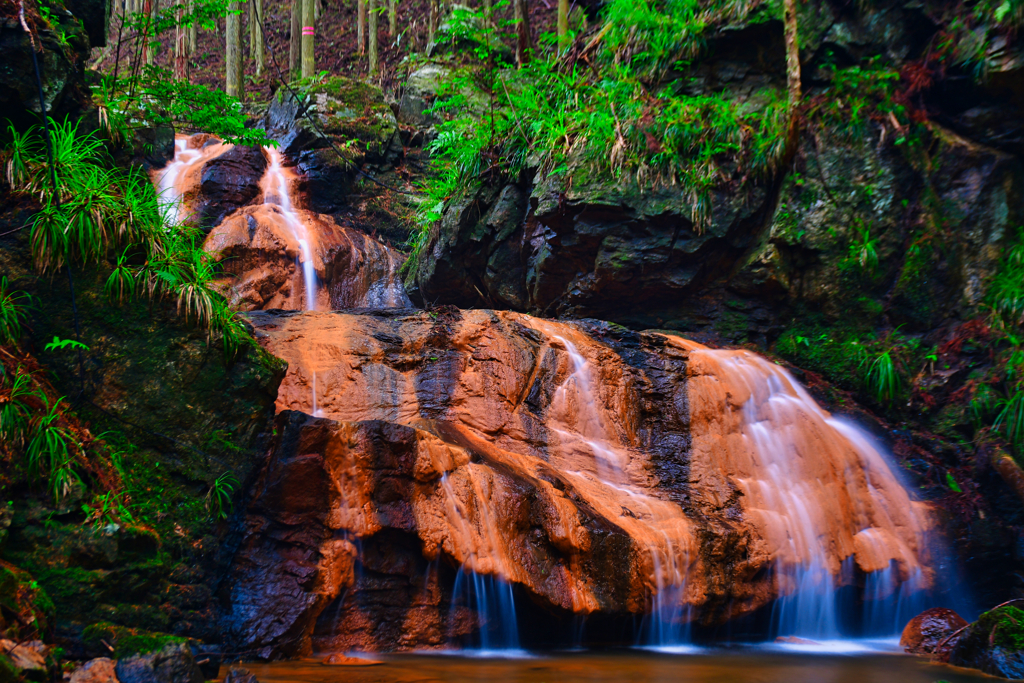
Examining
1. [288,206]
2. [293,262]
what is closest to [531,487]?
[293,262]

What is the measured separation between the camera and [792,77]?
830 centimetres

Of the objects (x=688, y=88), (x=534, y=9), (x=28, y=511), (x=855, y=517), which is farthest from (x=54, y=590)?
(x=534, y=9)

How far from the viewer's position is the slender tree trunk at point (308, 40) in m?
16.2

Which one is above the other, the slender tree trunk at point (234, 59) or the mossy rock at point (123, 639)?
the slender tree trunk at point (234, 59)

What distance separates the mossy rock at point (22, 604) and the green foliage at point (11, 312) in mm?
1522

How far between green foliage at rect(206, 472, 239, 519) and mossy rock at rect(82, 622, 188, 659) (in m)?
0.91

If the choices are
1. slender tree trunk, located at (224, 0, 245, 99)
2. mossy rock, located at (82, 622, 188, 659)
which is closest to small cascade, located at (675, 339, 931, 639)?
mossy rock, located at (82, 622, 188, 659)

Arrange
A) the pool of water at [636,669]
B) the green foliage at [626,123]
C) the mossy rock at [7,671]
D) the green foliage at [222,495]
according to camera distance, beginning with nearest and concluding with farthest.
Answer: the mossy rock at [7,671] → the pool of water at [636,669] → the green foliage at [222,495] → the green foliage at [626,123]

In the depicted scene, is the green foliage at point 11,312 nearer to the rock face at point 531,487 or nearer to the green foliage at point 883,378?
the rock face at point 531,487

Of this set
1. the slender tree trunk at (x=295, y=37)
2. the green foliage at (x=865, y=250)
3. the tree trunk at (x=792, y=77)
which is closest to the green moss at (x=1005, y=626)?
the green foliage at (x=865, y=250)

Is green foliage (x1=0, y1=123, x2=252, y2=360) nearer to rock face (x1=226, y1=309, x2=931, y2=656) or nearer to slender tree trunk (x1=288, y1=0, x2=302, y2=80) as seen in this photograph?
rock face (x1=226, y1=309, x2=931, y2=656)

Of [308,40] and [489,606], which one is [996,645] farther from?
[308,40]

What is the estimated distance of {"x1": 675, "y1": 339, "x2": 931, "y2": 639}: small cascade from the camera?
5.62 meters

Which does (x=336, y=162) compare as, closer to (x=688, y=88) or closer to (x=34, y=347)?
(x=688, y=88)
